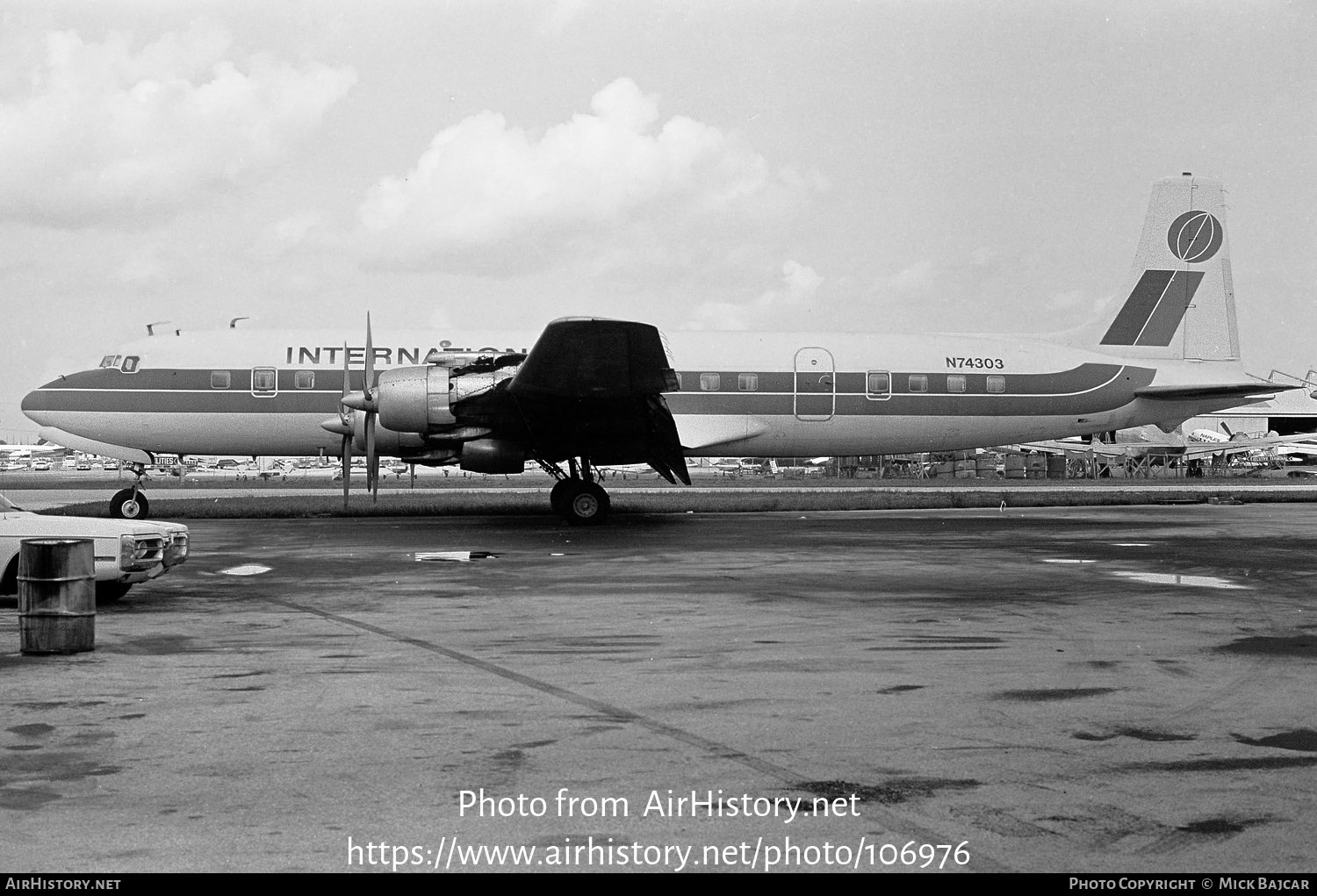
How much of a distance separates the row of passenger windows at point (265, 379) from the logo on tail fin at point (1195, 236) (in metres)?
21.1

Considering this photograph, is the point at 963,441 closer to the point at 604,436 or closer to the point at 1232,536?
the point at 1232,536

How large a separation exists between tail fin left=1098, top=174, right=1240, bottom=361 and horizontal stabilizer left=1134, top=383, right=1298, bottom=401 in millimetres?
1232

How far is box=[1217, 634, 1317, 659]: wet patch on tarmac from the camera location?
9.40 meters

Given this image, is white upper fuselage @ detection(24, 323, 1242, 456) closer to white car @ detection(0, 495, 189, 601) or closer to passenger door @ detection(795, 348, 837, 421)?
passenger door @ detection(795, 348, 837, 421)

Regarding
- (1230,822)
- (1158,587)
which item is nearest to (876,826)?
(1230,822)

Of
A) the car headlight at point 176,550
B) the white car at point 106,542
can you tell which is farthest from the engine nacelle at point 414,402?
the white car at point 106,542

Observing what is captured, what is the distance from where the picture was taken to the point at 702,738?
6.56 metres

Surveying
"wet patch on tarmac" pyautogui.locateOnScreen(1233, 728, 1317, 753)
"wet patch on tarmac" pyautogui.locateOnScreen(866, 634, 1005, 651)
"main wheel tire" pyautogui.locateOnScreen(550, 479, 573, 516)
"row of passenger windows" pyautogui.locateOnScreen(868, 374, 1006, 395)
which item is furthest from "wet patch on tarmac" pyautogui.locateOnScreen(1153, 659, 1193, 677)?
"row of passenger windows" pyautogui.locateOnScreen(868, 374, 1006, 395)

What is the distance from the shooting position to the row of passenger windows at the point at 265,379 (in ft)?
82.3

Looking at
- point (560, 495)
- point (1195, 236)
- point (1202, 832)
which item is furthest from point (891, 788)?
point (1195, 236)

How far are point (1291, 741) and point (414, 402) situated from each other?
17.2 m

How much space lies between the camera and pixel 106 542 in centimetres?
1160
